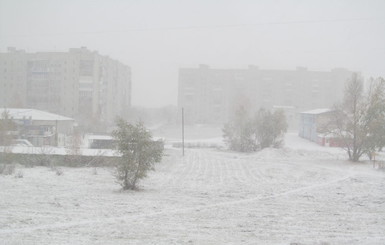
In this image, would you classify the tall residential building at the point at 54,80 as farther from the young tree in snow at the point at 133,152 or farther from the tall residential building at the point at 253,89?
the young tree in snow at the point at 133,152

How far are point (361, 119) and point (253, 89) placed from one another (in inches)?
2274

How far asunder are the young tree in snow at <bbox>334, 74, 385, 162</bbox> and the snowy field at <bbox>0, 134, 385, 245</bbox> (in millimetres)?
7653

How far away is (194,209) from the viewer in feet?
34.4

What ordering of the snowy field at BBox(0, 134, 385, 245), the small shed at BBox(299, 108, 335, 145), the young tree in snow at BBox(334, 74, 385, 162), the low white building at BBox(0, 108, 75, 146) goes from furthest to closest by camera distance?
the small shed at BBox(299, 108, 335, 145) → the low white building at BBox(0, 108, 75, 146) → the young tree in snow at BBox(334, 74, 385, 162) → the snowy field at BBox(0, 134, 385, 245)

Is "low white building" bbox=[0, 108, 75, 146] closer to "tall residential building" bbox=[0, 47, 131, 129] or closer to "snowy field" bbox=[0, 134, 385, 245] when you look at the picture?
"snowy field" bbox=[0, 134, 385, 245]

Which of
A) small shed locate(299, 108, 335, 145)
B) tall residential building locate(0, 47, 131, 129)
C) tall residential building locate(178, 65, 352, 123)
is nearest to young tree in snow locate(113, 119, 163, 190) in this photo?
small shed locate(299, 108, 335, 145)

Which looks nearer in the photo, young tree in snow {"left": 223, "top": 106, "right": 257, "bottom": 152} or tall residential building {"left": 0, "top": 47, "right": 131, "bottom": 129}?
young tree in snow {"left": 223, "top": 106, "right": 257, "bottom": 152}

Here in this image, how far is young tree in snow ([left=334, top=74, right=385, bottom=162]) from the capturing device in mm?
25391

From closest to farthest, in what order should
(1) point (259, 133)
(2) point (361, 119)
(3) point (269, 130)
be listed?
(2) point (361, 119) → (3) point (269, 130) → (1) point (259, 133)

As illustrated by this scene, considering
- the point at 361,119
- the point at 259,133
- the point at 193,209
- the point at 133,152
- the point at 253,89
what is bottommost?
the point at 193,209

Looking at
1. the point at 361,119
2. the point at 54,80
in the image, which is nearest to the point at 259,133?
the point at 361,119

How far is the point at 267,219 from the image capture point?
9.38 m

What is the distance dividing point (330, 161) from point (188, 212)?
19192 millimetres

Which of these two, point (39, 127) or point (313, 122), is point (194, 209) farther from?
point (313, 122)
